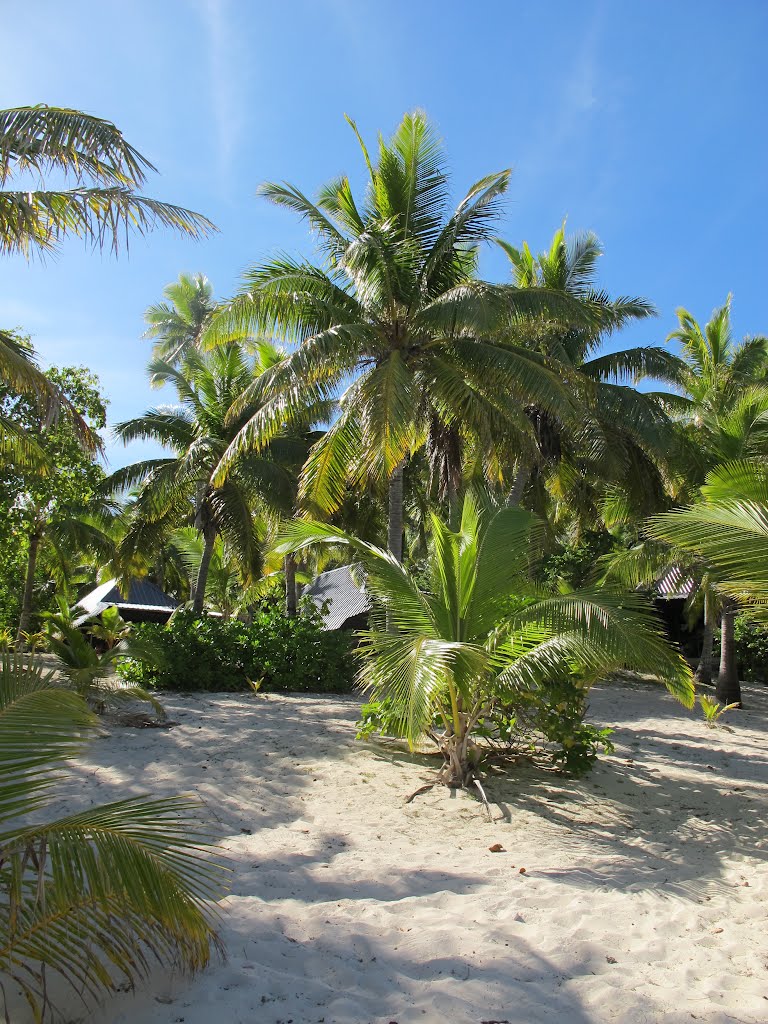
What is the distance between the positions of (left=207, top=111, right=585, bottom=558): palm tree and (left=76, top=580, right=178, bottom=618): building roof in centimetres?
1133

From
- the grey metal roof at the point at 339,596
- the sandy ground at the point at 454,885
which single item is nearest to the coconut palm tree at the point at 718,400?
the sandy ground at the point at 454,885

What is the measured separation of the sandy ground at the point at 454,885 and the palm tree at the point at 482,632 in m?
0.93

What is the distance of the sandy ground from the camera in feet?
10.1

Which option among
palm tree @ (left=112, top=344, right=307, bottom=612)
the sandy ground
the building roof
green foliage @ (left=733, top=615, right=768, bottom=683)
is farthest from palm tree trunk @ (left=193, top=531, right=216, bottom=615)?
green foliage @ (left=733, top=615, right=768, bottom=683)

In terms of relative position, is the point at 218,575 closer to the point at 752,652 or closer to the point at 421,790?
the point at 752,652

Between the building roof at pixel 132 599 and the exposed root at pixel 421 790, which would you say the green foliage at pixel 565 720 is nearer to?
the exposed root at pixel 421 790

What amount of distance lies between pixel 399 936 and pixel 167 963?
1.18m

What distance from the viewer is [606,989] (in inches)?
128

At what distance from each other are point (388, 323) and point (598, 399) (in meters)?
6.47

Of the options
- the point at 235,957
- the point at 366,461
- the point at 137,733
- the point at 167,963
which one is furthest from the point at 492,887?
the point at 366,461

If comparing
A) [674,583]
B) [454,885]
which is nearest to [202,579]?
[674,583]

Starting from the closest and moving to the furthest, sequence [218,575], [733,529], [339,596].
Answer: [733,529], [339,596], [218,575]

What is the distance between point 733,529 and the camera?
5.76 meters

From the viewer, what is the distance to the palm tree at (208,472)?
1488 centimetres
